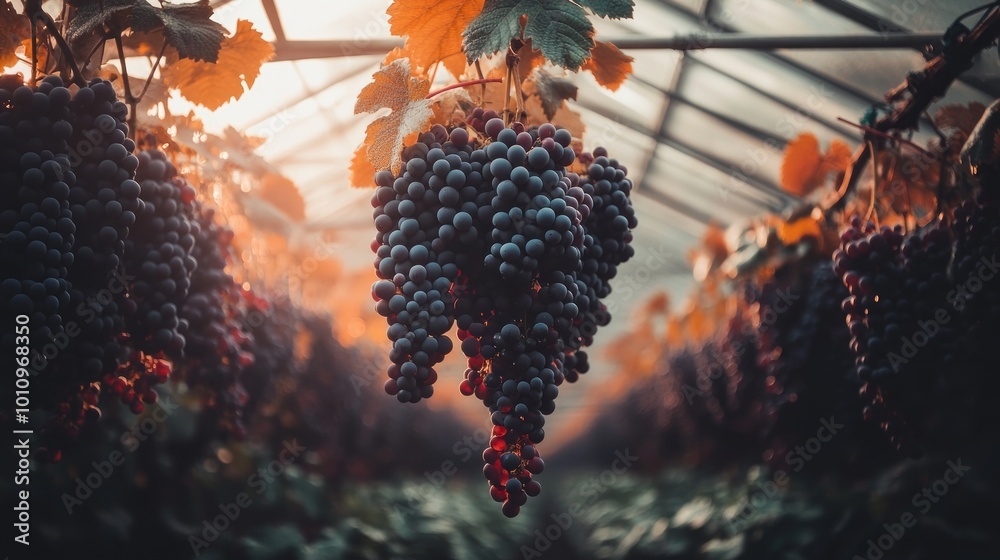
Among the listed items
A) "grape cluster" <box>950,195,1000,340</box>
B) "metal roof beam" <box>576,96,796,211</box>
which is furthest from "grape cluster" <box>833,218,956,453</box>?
"metal roof beam" <box>576,96,796,211</box>

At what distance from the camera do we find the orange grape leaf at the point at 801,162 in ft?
7.82

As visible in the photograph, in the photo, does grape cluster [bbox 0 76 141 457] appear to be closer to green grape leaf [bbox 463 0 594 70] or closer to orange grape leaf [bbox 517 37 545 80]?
green grape leaf [bbox 463 0 594 70]

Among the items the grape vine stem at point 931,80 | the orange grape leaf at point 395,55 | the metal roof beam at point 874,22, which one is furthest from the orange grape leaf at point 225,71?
the metal roof beam at point 874,22

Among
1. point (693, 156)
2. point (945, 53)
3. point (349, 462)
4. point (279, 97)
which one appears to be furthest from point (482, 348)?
point (693, 156)

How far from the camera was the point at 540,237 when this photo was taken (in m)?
1.00

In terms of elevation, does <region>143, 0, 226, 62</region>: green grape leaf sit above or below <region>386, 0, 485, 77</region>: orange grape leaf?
above

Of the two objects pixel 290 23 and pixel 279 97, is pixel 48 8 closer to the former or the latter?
pixel 290 23

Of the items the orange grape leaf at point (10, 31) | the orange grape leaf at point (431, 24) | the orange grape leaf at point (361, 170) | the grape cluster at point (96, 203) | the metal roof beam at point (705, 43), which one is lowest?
the grape cluster at point (96, 203)

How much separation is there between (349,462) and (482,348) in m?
3.60

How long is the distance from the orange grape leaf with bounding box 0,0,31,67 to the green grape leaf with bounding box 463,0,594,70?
935 mm

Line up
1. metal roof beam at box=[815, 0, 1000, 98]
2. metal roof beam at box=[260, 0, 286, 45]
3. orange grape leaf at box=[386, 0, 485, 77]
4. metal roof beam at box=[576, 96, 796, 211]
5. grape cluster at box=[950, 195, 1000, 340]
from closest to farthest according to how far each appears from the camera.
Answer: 1. orange grape leaf at box=[386, 0, 485, 77]
2. grape cluster at box=[950, 195, 1000, 340]
3. metal roof beam at box=[815, 0, 1000, 98]
4. metal roof beam at box=[260, 0, 286, 45]
5. metal roof beam at box=[576, 96, 796, 211]

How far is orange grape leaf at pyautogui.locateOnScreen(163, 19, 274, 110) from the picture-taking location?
1.38 m

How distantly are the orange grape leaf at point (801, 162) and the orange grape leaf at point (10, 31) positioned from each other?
2.35 metres

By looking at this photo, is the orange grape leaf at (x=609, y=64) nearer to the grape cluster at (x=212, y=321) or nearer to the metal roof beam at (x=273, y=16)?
the grape cluster at (x=212, y=321)
